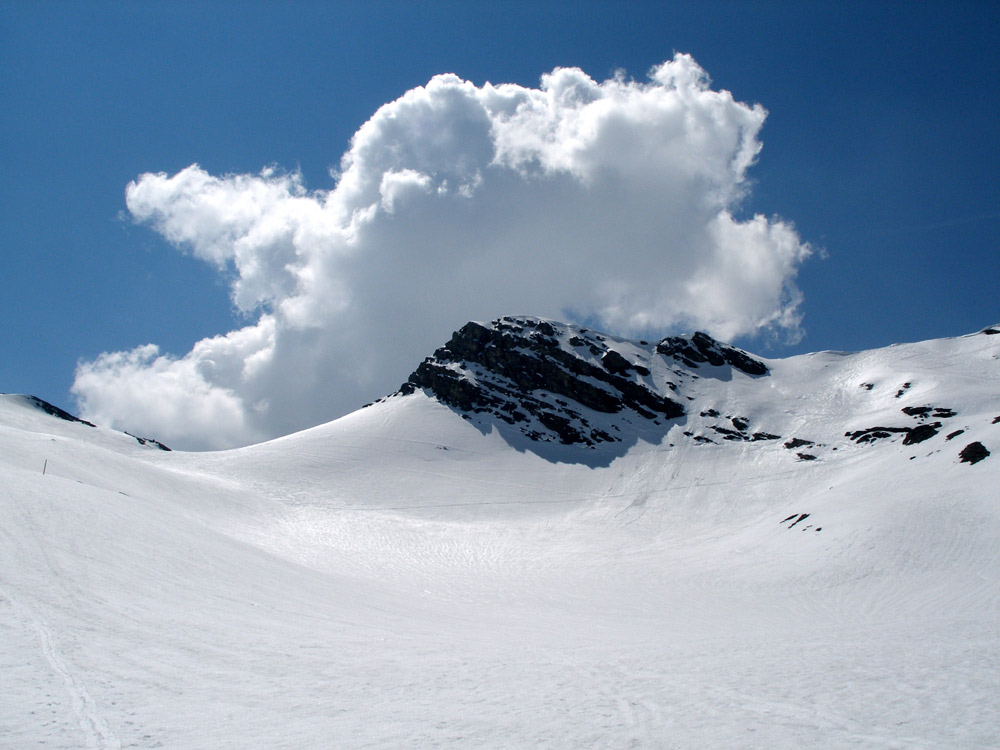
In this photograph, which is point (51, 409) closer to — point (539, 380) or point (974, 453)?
point (539, 380)

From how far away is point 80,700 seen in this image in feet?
27.2

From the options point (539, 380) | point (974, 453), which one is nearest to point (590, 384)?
point (539, 380)

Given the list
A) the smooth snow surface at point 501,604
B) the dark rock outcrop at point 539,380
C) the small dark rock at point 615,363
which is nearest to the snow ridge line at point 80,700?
the smooth snow surface at point 501,604

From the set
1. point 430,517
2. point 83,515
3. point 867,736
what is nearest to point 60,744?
point 867,736

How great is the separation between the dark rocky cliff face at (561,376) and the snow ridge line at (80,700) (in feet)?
239

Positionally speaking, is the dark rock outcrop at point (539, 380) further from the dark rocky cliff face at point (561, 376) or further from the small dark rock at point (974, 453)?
the small dark rock at point (974, 453)

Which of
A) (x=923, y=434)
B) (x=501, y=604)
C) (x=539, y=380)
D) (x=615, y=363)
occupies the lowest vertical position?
(x=501, y=604)

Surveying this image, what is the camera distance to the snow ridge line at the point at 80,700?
7312mm

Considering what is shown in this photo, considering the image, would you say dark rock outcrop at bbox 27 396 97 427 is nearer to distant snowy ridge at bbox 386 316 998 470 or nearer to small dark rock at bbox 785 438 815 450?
distant snowy ridge at bbox 386 316 998 470

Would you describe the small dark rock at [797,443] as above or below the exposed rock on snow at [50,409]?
above

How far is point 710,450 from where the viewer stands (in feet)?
235

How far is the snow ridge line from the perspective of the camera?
7.31 metres

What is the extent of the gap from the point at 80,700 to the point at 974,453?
161 feet

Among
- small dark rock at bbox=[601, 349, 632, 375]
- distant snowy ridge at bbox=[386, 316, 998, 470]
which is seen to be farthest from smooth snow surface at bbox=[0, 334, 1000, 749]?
small dark rock at bbox=[601, 349, 632, 375]
